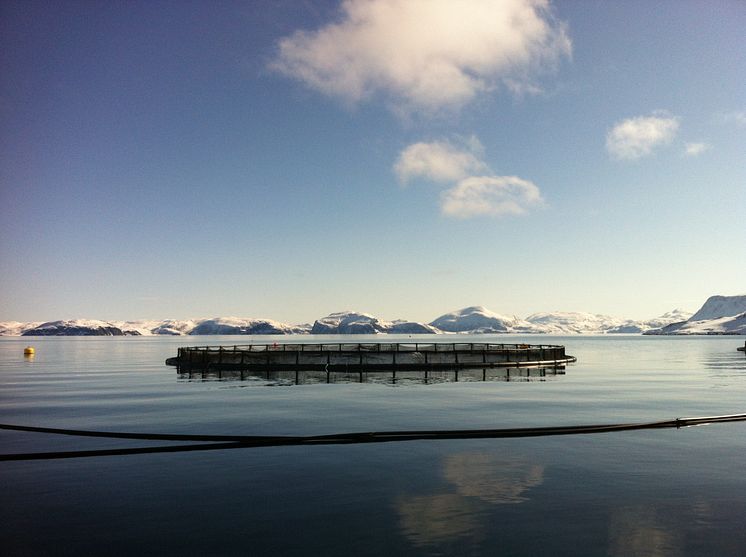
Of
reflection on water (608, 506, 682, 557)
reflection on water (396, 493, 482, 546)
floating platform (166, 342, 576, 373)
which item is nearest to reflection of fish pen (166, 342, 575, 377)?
floating platform (166, 342, 576, 373)

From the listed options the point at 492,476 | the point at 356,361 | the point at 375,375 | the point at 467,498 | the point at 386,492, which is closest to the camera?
the point at 467,498

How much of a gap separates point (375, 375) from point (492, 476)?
46946mm

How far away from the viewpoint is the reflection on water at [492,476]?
1619cm

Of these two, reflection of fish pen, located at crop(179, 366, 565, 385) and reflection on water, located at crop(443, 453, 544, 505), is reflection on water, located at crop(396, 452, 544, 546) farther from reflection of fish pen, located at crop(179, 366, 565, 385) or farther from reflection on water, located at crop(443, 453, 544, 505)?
reflection of fish pen, located at crop(179, 366, 565, 385)

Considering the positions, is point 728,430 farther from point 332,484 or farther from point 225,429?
point 225,429

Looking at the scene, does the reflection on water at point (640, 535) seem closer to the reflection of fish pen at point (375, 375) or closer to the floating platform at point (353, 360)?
the reflection of fish pen at point (375, 375)

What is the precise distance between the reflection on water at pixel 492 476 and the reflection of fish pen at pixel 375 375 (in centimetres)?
3394

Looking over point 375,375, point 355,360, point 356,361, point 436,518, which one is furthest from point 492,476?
point 355,360

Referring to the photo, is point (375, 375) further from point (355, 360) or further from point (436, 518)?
point (436, 518)

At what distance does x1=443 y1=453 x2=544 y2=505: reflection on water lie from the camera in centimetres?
1619

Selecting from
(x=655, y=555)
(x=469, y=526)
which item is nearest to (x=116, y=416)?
(x=469, y=526)

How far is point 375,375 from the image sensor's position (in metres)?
64.8

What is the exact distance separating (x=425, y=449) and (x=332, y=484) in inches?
246

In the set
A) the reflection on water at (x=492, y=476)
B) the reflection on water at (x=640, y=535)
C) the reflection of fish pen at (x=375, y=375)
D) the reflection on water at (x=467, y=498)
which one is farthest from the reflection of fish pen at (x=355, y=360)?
the reflection on water at (x=640, y=535)
